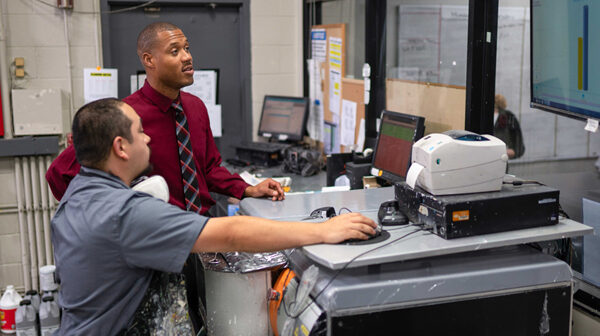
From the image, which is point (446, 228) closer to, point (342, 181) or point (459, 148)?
point (459, 148)

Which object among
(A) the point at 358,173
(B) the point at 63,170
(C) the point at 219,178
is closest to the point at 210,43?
(A) the point at 358,173

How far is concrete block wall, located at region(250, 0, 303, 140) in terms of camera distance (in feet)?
14.6

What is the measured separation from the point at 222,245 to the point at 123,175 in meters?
0.30

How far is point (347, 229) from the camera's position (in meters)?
1.58

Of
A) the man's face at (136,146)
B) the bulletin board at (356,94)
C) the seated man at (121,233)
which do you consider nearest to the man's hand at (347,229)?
the seated man at (121,233)

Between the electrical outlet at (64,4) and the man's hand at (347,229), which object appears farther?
the electrical outlet at (64,4)

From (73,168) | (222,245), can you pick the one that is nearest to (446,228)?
(222,245)

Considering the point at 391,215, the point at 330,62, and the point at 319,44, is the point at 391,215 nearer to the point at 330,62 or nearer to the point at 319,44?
the point at 330,62

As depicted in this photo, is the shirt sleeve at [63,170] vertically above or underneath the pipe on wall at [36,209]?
above

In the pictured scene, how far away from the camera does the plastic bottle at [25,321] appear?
3602 millimetres

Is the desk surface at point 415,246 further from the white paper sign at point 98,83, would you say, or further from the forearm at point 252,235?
the white paper sign at point 98,83

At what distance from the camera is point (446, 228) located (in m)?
1.57

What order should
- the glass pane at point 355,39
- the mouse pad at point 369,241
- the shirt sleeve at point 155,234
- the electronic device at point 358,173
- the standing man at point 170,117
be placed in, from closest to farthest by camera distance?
the shirt sleeve at point 155,234 → the mouse pad at point 369,241 → the standing man at point 170,117 → the electronic device at point 358,173 → the glass pane at point 355,39

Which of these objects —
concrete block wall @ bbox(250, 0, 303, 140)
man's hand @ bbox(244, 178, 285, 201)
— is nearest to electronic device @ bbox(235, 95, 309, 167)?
concrete block wall @ bbox(250, 0, 303, 140)
